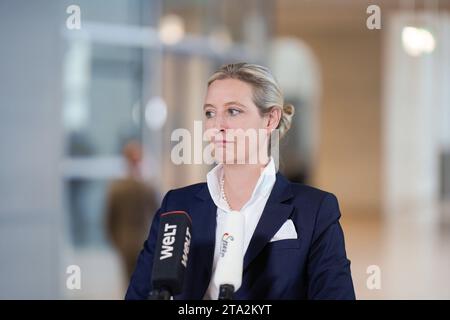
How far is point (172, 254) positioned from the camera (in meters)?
1.49

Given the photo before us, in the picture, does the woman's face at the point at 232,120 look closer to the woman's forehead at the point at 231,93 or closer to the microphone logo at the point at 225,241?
the woman's forehead at the point at 231,93

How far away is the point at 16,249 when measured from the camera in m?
5.80

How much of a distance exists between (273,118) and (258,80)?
9 cm

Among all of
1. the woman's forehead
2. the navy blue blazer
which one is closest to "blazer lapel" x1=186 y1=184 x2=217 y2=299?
the navy blue blazer

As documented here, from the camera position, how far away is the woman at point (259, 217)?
1.71 m

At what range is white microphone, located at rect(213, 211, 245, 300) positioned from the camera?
1.57m

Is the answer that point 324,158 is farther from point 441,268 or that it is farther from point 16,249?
point 16,249

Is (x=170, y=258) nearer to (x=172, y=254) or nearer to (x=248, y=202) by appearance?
(x=172, y=254)

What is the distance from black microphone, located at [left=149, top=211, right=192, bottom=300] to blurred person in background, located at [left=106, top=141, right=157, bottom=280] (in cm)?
563

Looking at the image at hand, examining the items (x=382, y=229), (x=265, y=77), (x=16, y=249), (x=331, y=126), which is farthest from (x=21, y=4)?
(x=331, y=126)

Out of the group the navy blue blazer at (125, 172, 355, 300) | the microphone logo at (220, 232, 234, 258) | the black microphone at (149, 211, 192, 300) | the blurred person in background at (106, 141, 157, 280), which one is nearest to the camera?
the black microphone at (149, 211, 192, 300)

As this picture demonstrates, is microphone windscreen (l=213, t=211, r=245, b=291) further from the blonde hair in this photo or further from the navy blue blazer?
the blonde hair
